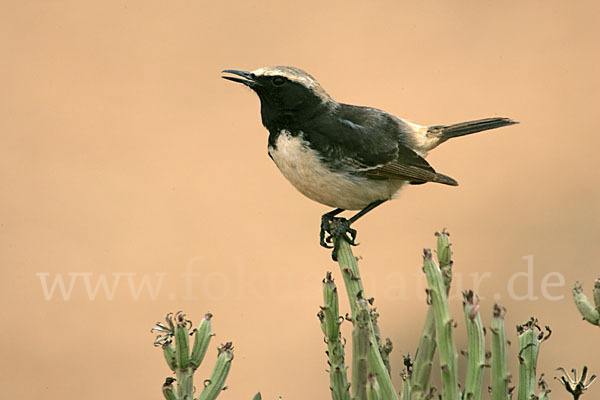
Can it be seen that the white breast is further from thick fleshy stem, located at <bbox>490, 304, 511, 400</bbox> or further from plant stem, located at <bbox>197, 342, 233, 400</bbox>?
thick fleshy stem, located at <bbox>490, 304, 511, 400</bbox>

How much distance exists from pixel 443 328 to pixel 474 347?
0.41 ft

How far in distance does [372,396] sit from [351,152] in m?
1.64

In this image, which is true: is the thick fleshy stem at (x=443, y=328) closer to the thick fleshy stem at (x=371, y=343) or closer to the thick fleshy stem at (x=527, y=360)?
the thick fleshy stem at (x=371, y=343)

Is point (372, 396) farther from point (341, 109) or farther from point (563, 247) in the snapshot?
point (563, 247)

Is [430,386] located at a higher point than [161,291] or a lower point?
lower

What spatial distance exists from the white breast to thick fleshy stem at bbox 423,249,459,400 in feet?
4.20

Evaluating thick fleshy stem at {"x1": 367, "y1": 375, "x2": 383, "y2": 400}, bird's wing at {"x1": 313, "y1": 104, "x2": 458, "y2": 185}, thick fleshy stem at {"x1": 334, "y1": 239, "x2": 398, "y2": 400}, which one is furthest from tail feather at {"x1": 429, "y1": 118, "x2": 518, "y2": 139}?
thick fleshy stem at {"x1": 367, "y1": 375, "x2": 383, "y2": 400}

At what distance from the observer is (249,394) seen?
7398 mm

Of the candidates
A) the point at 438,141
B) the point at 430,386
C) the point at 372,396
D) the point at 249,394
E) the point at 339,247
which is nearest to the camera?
the point at 372,396

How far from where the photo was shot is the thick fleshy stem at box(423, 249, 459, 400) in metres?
3.02

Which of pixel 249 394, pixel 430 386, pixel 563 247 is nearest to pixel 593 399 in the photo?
pixel 563 247

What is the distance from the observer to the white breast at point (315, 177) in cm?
420

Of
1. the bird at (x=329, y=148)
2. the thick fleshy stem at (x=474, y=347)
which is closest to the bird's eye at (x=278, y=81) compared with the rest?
the bird at (x=329, y=148)

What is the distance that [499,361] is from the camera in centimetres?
309
